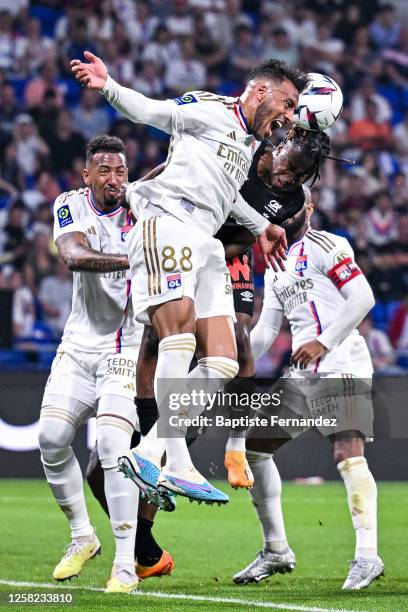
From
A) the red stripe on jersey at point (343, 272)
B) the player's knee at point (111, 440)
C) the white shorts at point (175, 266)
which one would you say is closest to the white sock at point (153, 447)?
the white shorts at point (175, 266)

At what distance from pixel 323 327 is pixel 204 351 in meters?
1.84

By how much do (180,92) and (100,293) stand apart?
10.4m

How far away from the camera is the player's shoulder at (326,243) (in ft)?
23.9

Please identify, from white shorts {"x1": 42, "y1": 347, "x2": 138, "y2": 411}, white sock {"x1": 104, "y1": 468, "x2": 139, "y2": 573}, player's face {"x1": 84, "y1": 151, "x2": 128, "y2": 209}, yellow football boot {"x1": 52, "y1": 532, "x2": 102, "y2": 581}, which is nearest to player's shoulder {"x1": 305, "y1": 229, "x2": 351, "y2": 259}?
player's face {"x1": 84, "y1": 151, "x2": 128, "y2": 209}

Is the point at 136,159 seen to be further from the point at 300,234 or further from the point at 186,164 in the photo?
the point at 186,164

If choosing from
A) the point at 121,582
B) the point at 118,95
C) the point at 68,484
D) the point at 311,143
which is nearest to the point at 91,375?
the point at 68,484

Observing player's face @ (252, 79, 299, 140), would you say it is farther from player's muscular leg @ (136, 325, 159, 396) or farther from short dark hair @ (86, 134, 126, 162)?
short dark hair @ (86, 134, 126, 162)

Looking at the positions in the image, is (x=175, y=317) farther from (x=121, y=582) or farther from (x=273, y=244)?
(x=121, y=582)

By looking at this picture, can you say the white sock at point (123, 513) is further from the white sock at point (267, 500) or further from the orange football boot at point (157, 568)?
the white sock at point (267, 500)

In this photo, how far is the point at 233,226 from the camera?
6594mm

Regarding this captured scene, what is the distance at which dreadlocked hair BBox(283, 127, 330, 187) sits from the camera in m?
6.77

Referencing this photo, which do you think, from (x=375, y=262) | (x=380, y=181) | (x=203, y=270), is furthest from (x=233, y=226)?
(x=380, y=181)

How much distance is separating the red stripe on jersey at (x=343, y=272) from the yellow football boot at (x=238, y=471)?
1394 millimetres

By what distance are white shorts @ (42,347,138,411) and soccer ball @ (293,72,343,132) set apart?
1684 mm
